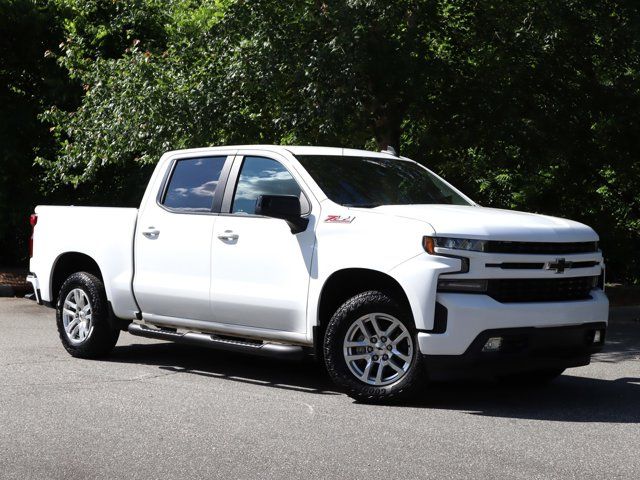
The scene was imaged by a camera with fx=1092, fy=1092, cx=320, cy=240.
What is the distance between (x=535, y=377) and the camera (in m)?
8.91

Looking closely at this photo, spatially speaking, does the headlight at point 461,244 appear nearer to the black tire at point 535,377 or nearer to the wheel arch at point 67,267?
the black tire at point 535,377

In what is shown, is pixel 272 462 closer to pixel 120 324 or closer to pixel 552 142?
pixel 120 324

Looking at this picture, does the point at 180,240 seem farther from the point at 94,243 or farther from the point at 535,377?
the point at 535,377

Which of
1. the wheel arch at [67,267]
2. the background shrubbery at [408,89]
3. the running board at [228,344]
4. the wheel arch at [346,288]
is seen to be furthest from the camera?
the background shrubbery at [408,89]

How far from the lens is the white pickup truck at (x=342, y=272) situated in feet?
24.7

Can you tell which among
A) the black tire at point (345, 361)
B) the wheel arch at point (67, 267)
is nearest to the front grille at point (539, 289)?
the black tire at point (345, 361)

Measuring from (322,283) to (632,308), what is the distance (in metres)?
8.51

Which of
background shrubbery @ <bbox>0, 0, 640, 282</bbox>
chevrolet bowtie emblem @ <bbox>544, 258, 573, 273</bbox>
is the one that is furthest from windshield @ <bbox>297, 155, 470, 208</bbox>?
background shrubbery @ <bbox>0, 0, 640, 282</bbox>

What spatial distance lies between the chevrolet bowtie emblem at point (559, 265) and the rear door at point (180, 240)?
279 centimetres

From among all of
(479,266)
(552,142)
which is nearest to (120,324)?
(479,266)

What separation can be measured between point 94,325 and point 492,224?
4.08 metres

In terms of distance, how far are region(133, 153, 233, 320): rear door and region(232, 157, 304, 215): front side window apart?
20 cm

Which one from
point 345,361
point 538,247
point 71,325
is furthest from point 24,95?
point 538,247

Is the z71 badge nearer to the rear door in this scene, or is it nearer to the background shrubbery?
the rear door
